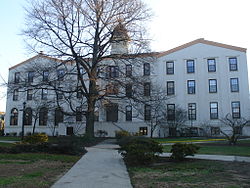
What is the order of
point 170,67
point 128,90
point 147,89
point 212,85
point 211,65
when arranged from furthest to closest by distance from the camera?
point 170,67 < point 211,65 < point 212,85 < point 147,89 < point 128,90

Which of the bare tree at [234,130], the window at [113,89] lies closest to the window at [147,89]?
the window at [113,89]

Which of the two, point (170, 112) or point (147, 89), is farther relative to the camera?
point (170, 112)

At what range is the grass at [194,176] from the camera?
6.62 m

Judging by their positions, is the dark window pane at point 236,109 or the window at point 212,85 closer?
the dark window pane at point 236,109

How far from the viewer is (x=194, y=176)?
764 centimetres

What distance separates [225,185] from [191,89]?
1252 inches

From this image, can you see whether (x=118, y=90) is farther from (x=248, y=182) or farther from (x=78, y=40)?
(x=248, y=182)

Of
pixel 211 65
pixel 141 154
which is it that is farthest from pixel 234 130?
pixel 211 65

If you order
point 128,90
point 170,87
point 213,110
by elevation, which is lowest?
point 213,110

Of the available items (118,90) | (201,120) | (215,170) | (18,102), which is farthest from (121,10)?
(18,102)

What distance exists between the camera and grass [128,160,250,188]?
6625mm

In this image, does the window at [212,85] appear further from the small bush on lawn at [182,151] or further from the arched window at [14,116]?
the arched window at [14,116]

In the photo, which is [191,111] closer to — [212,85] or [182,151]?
[212,85]

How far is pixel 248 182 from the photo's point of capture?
21.8 feet
